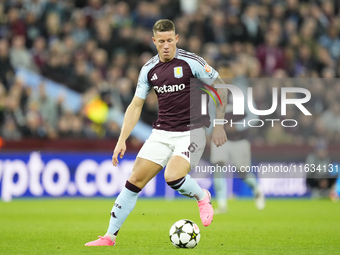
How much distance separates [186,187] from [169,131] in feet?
2.09

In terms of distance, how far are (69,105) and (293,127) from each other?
5607mm

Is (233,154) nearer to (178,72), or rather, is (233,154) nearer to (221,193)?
(221,193)

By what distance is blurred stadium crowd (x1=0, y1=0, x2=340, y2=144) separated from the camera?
1488 cm

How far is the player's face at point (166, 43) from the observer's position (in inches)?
258

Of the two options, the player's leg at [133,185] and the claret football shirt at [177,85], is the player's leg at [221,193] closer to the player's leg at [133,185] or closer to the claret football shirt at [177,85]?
the claret football shirt at [177,85]

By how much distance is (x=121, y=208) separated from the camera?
662cm

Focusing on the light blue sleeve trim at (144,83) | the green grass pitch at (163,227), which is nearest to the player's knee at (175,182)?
the green grass pitch at (163,227)

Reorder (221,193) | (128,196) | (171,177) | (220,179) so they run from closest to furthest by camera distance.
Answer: (171,177)
(128,196)
(221,193)
(220,179)

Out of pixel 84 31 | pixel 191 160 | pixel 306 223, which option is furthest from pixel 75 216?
pixel 84 31

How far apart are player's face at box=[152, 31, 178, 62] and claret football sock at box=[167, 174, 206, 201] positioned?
4.36ft

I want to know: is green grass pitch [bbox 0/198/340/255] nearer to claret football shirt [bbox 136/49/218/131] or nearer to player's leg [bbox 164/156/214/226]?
player's leg [bbox 164/156/214/226]

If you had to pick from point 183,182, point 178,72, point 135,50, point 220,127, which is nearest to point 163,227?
point 183,182

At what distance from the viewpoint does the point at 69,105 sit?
15500 mm

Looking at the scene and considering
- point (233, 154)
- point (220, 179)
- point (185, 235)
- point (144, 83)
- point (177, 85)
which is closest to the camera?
point (185, 235)
